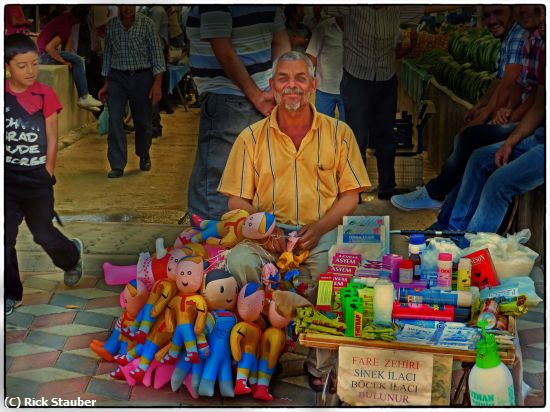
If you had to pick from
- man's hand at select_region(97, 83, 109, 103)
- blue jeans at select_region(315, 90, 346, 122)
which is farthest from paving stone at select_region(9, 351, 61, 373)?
blue jeans at select_region(315, 90, 346, 122)

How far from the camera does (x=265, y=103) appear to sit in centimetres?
632

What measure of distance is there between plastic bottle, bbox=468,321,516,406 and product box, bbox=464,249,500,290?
52 centimetres

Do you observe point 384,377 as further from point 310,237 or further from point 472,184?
point 472,184

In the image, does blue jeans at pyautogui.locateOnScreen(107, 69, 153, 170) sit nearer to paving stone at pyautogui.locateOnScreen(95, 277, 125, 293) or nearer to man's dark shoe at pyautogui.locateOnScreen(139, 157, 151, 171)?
man's dark shoe at pyautogui.locateOnScreen(139, 157, 151, 171)

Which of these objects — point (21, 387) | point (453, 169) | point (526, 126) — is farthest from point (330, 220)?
point (21, 387)

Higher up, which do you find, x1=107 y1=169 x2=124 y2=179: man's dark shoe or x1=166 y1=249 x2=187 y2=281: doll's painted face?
x1=107 y1=169 x2=124 y2=179: man's dark shoe

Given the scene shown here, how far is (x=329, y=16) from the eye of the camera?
623cm

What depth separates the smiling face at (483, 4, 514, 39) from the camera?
617 cm

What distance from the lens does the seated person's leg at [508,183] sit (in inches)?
246

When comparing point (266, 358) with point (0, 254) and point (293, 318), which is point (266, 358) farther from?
point (0, 254)

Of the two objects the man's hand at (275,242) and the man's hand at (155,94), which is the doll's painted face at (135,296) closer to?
the man's hand at (275,242)

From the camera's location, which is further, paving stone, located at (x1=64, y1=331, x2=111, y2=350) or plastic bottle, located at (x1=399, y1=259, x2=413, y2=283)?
paving stone, located at (x1=64, y1=331, x2=111, y2=350)

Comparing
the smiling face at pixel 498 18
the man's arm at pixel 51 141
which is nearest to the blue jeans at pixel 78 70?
the man's arm at pixel 51 141

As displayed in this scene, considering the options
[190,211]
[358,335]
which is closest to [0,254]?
[190,211]
